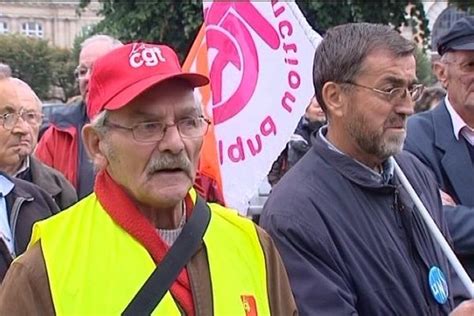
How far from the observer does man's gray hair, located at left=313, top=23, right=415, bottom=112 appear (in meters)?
2.88

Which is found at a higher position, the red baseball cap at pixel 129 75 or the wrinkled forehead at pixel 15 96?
the red baseball cap at pixel 129 75

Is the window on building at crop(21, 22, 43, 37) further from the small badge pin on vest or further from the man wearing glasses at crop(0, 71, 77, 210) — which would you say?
the small badge pin on vest

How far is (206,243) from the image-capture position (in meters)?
2.37

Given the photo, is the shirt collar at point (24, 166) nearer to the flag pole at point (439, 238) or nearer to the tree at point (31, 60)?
the flag pole at point (439, 238)

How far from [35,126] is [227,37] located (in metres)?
0.97

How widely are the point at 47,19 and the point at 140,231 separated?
257ft

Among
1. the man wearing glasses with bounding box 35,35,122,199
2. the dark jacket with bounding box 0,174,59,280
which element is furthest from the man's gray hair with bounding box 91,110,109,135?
the man wearing glasses with bounding box 35,35,122,199

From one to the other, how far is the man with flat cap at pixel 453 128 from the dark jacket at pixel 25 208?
145 cm

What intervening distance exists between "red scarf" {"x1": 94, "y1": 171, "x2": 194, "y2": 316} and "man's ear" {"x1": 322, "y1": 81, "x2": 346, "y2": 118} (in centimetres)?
86

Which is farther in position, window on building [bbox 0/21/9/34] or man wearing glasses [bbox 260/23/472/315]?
window on building [bbox 0/21/9/34]

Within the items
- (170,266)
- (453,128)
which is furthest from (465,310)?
(453,128)

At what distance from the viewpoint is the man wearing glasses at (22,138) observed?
399 centimetres

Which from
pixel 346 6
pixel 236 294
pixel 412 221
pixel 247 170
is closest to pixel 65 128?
pixel 247 170

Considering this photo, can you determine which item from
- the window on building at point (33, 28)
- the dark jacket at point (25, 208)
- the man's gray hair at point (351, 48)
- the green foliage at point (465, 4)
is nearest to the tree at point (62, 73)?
the window on building at point (33, 28)
